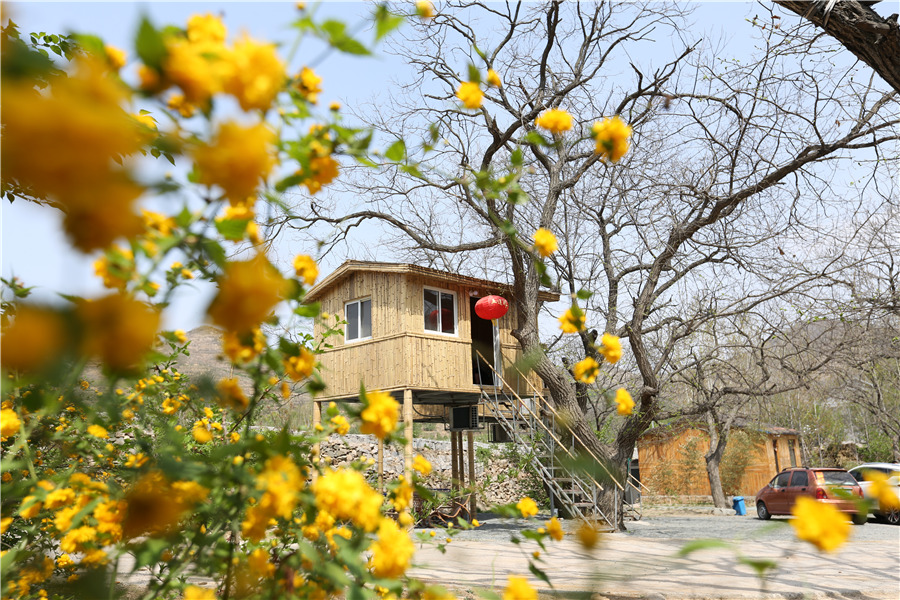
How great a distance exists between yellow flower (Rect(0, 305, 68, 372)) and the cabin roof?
10594 millimetres

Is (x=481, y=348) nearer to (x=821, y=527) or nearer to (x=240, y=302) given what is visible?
(x=821, y=527)

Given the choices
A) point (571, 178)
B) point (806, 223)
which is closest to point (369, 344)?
point (571, 178)

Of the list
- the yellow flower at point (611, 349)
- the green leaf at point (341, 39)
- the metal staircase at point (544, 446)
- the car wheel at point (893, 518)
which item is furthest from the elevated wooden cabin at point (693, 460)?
the green leaf at point (341, 39)


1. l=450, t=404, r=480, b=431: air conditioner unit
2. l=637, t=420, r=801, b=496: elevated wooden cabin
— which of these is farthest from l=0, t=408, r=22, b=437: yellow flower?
l=637, t=420, r=801, b=496: elevated wooden cabin

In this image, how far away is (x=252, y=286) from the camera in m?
0.56

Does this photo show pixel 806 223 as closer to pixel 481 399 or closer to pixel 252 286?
pixel 481 399

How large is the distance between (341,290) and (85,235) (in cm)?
1248

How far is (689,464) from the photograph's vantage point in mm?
23938

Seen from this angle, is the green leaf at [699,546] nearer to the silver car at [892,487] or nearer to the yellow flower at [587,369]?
the silver car at [892,487]

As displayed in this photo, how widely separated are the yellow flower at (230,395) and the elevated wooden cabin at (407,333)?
393 inches

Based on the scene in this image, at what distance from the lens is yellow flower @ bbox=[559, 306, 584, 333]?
137 cm

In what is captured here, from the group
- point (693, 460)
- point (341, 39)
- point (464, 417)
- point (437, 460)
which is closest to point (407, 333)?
point (464, 417)

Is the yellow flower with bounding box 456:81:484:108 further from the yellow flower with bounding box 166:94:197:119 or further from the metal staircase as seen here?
the metal staircase

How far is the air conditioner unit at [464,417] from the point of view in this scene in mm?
13422
